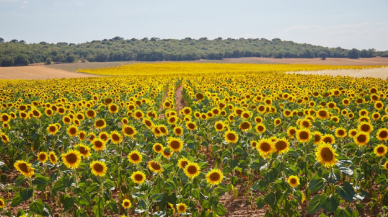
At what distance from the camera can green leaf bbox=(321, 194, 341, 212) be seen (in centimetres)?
369

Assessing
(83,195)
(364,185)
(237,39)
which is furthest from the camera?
(237,39)

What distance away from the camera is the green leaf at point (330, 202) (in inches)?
145

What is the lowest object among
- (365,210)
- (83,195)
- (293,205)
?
(365,210)

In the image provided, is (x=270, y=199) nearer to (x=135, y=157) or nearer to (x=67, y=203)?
(x=135, y=157)

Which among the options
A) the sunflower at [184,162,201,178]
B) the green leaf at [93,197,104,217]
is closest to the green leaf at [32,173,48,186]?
the green leaf at [93,197,104,217]

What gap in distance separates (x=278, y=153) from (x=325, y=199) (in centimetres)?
92

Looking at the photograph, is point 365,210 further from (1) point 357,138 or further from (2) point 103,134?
(2) point 103,134

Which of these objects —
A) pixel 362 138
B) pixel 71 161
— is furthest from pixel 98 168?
pixel 362 138

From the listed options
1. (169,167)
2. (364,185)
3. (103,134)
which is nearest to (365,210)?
(364,185)

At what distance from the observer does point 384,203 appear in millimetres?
5066

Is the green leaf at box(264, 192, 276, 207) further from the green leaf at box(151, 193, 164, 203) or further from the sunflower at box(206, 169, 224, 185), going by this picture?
the green leaf at box(151, 193, 164, 203)

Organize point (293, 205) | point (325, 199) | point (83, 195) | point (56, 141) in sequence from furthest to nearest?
point (56, 141) → point (293, 205) → point (83, 195) → point (325, 199)

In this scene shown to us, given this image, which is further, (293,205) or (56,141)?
(56,141)

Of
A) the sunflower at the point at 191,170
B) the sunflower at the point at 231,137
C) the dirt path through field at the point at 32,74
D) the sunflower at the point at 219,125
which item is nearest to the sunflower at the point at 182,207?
the sunflower at the point at 191,170
